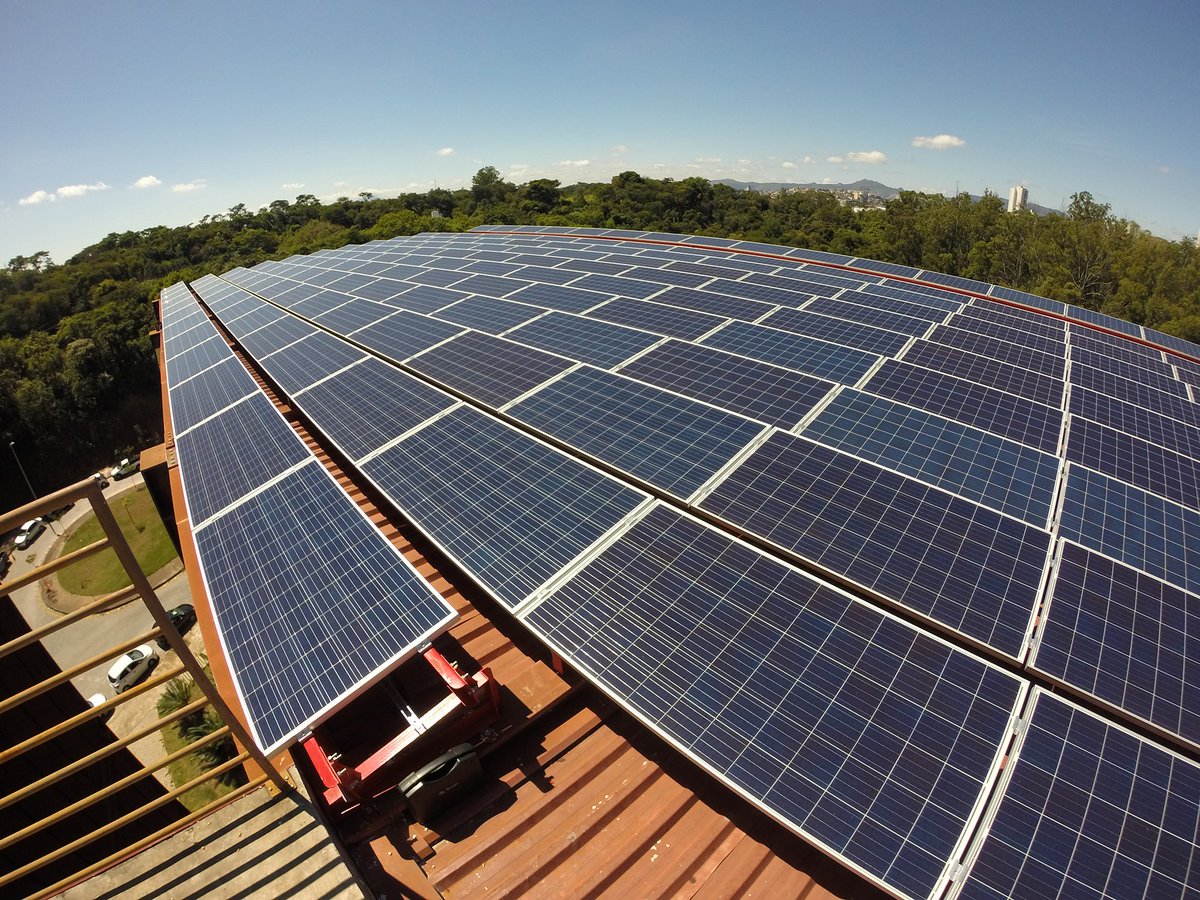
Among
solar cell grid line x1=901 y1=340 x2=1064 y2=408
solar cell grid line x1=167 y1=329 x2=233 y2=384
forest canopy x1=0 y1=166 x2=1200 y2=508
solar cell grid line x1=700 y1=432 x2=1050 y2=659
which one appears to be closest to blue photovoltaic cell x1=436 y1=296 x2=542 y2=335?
solar cell grid line x1=167 y1=329 x2=233 y2=384

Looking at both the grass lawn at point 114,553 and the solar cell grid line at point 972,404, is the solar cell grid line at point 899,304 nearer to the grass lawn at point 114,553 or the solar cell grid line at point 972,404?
the solar cell grid line at point 972,404

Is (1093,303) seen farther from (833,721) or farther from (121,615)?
(121,615)

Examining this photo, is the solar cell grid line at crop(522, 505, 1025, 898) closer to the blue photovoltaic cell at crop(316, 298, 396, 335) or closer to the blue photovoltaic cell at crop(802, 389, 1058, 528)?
the blue photovoltaic cell at crop(802, 389, 1058, 528)

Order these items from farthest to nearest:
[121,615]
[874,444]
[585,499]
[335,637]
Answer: [121,615]
[874,444]
[585,499]
[335,637]

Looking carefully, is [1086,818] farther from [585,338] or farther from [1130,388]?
[1130,388]

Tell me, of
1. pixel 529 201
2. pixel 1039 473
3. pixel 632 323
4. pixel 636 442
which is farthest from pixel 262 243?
pixel 1039 473

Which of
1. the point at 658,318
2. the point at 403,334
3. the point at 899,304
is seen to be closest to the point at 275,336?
the point at 403,334

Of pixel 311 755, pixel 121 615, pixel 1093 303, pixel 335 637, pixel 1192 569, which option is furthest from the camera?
pixel 1093 303

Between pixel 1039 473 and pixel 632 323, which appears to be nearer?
pixel 1039 473

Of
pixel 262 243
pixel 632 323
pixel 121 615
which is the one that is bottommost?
pixel 121 615
